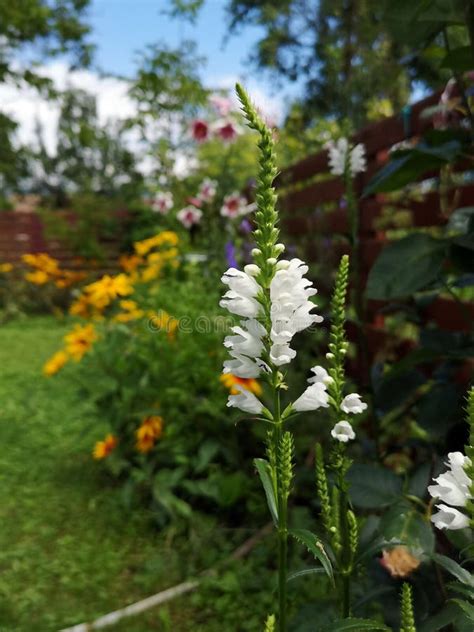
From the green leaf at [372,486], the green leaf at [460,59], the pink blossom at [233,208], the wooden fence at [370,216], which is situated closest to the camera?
the green leaf at [372,486]

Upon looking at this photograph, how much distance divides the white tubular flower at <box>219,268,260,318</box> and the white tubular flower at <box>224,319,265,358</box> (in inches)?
0.7

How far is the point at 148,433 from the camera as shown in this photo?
7.20ft

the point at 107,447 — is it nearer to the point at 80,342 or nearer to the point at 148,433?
the point at 148,433

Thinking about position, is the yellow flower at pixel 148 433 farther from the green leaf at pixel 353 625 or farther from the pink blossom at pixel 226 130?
the pink blossom at pixel 226 130

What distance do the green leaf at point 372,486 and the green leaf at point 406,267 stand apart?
362 millimetres

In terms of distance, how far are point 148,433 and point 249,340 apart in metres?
1.55

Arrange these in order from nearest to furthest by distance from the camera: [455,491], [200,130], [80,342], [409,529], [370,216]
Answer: [455,491], [409,529], [80,342], [370,216], [200,130]

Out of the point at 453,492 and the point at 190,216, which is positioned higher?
the point at 190,216

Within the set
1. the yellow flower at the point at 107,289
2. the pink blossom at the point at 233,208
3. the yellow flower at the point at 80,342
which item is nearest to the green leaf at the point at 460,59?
the yellow flower at the point at 107,289

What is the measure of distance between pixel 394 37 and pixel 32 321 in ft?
21.7

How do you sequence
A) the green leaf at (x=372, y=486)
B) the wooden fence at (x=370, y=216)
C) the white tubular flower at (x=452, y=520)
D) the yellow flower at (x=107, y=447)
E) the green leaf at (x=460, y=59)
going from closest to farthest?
1. the white tubular flower at (x=452, y=520)
2. the green leaf at (x=372, y=486)
3. the green leaf at (x=460, y=59)
4. the wooden fence at (x=370, y=216)
5. the yellow flower at (x=107, y=447)

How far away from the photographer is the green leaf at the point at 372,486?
1.19 m

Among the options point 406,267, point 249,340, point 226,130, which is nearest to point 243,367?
point 249,340

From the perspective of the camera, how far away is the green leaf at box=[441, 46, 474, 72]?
4.46 feet
